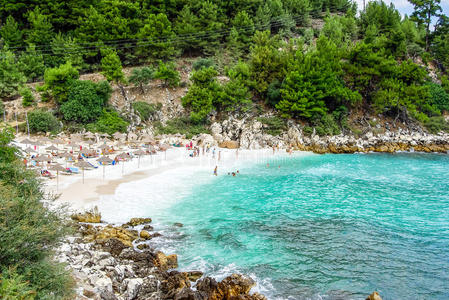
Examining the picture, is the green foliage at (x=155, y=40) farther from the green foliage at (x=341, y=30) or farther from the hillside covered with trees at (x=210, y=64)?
the green foliage at (x=341, y=30)

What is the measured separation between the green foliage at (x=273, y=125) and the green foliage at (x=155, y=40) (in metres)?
23.5

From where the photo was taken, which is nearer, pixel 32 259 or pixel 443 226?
pixel 32 259

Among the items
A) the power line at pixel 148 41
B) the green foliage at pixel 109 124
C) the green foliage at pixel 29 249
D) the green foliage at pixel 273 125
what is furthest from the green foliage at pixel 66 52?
the green foliage at pixel 29 249

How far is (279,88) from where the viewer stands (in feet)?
164

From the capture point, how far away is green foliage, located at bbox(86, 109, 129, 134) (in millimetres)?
42344

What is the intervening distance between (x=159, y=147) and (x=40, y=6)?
145 ft

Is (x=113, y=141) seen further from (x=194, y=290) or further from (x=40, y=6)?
(x=40, y=6)

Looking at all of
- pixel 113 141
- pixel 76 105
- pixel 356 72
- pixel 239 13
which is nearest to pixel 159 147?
pixel 113 141

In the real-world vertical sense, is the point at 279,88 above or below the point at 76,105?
above

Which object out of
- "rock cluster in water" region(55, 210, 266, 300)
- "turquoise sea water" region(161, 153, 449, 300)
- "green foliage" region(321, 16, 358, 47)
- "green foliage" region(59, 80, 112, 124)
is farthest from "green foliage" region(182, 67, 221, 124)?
"rock cluster in water" region(55, 210, 266, 300)

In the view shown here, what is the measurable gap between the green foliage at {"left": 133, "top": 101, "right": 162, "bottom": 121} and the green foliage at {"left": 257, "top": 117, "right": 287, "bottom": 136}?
59.9 ft

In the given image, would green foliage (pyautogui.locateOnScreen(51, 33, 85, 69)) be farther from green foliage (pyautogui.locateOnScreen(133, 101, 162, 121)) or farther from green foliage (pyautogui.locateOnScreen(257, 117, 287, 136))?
green foliage (pyautogui.locateOnScreen(257, 117, 287, 136))

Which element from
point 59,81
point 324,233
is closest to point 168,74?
point 59,81

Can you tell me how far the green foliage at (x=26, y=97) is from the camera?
4359cm
